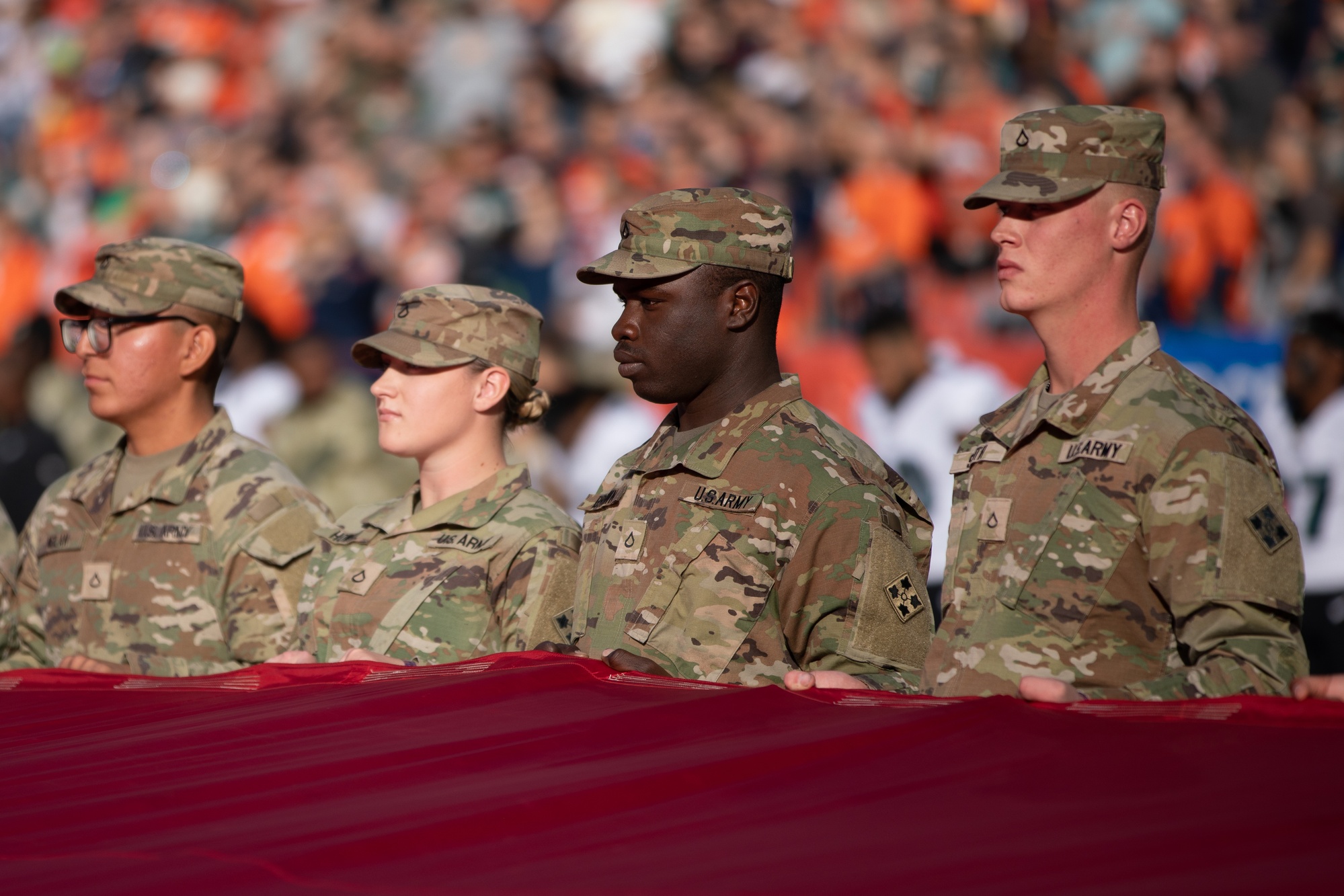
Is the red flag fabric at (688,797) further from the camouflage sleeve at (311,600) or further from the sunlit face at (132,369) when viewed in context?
the sunlit face at (132,369)

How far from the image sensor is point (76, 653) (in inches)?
153

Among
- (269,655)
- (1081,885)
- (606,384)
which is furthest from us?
(606,384)

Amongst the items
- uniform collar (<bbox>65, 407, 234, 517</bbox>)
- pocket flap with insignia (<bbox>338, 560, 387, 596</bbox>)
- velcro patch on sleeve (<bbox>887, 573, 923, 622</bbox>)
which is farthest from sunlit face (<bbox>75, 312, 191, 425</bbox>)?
velcro patch on sleeve (<bbox>887, 573, 923, 622</bbox>)

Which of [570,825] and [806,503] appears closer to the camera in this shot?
[570,825]

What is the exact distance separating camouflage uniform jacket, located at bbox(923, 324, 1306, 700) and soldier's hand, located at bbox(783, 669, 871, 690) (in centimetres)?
19

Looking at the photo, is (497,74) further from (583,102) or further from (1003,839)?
(1003,839)

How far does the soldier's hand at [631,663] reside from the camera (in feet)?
8.63

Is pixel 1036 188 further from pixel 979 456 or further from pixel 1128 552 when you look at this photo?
pixel 1128 552

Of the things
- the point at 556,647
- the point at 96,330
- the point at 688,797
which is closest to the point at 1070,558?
the point at 688,797

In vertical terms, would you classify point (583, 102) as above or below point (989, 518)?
above

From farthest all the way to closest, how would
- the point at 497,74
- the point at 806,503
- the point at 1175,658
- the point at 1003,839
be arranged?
the point at 497,74, the point at 806,503, the point at 1175,658, the point at 1003,839

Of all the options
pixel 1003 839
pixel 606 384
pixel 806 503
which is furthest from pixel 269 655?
pixel 606 384

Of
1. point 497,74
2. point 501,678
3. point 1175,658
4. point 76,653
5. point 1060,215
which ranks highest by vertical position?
point 497,74

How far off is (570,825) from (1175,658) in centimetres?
105
